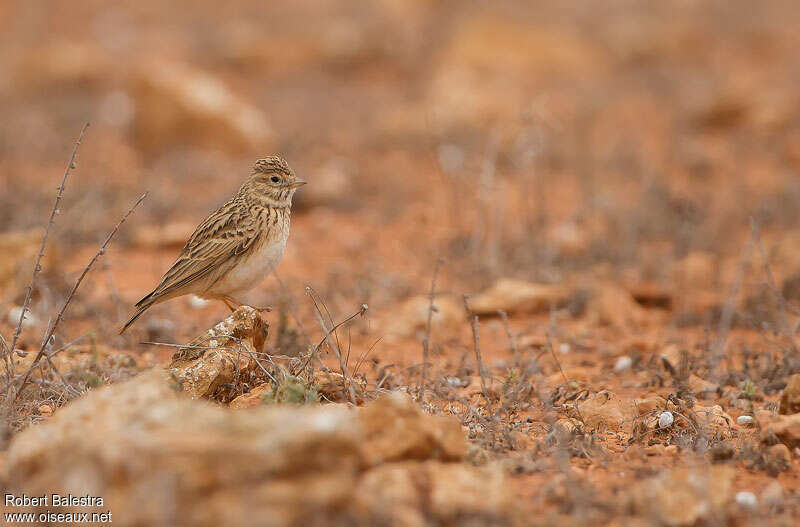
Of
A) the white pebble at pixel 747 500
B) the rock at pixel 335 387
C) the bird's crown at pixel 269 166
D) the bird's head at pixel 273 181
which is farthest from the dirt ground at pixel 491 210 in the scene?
the bird's crown at pixel 269 166

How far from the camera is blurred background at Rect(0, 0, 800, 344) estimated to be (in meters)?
7.97

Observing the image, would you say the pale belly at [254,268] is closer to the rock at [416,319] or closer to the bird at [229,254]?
the bird at [229,254]

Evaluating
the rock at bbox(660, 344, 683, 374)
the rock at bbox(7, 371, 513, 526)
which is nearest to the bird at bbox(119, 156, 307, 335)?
the rock at bbox(7, 371, 513, 526)

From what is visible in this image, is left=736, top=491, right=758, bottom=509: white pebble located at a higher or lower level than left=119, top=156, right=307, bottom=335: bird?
lower

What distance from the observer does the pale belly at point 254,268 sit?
205 inches

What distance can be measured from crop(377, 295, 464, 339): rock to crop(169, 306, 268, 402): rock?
1.69 m

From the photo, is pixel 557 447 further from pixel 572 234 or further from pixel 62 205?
pixel 62 205

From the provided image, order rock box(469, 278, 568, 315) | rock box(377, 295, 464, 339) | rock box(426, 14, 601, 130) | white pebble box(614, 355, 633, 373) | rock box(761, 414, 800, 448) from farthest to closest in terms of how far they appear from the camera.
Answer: rock box(426, 14, 601, 130)
rock box(469, 278, 568, 315)
rock box(377, 295, 464, 339)
white pebble box(614, 355, 633, 373)
rock box(761, 414, 800, 448)

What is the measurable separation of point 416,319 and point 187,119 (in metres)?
5.98

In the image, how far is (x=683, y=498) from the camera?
3.33 meters

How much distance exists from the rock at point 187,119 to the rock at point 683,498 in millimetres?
8638

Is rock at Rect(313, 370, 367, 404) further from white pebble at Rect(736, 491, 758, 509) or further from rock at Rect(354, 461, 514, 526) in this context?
white pebble at Rect(736, 491, 758, 509)

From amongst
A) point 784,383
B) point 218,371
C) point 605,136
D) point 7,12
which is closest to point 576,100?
point 605,136

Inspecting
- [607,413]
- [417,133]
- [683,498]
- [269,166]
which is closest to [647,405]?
[607,413]
